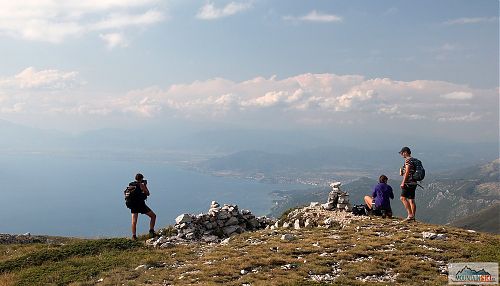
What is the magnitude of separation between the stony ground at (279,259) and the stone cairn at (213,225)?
221 cm

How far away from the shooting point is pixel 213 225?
2686 cm

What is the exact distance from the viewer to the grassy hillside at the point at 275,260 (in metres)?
13.6

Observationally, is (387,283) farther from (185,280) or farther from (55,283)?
(55,283)

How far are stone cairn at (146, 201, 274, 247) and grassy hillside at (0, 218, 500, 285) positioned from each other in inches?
87.8

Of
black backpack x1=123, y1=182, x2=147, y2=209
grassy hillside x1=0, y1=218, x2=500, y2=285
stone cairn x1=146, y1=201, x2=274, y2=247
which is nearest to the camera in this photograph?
grassy hillside x1=0, y1=218, x2=500, y2=285

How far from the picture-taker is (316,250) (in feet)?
55.1

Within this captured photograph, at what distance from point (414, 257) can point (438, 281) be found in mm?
2585

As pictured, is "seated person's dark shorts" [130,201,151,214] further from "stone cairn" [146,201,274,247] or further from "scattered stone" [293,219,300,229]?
"scattered stone" [293,219,300,229]

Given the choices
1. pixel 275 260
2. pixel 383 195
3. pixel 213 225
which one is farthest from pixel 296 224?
pixel 275 260

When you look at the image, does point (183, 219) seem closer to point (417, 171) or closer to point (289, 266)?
point (289, 266)

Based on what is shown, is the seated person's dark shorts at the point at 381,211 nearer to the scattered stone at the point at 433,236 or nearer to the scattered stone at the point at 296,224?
the scattered stone at the point at 296,224

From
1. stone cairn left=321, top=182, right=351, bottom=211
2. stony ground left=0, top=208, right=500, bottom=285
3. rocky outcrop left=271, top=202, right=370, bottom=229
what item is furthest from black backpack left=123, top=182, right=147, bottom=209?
stone cairn left=321, top=182, right=351, bottom=211

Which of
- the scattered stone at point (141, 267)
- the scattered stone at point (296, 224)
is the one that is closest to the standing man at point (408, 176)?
the scattered stone at point (296, 224)

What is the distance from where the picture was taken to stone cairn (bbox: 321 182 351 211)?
2752 cm
